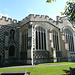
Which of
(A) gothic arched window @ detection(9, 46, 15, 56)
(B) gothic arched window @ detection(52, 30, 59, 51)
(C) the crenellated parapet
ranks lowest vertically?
(A) gothic arched window @ detection(9, 46, 15, 56)

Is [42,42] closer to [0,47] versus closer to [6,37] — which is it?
[6,37]

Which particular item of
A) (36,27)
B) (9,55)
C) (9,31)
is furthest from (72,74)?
(9,31)

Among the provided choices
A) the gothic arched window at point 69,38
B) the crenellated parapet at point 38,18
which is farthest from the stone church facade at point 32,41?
the gothic arched window at point 69,38

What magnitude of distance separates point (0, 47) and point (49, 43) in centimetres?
1038

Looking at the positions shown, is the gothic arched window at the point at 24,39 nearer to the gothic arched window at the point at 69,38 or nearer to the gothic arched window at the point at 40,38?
the gothic arched window at the point at 40,38

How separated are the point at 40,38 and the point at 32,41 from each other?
2.20m

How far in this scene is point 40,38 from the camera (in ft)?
61.2

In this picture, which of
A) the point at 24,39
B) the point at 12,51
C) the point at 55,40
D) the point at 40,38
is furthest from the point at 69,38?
the point at 12,51

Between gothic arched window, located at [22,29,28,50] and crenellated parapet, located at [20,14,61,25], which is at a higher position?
crenellated parapet, located at [20,14,61,25]

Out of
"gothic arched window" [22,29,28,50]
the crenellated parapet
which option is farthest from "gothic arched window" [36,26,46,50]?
"gothic arched window" [22,29,28,50]

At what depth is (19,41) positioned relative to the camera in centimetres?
2069

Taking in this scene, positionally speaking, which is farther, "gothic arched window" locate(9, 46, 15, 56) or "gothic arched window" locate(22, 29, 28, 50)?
"gothic arched window" locate(9, 46, 15, 56)

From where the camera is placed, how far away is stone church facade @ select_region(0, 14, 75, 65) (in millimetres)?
17609

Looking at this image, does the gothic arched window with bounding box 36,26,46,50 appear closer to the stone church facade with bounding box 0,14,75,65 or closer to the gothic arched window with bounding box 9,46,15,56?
the stone church facade with bounding box 0,14,75,65
